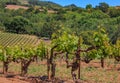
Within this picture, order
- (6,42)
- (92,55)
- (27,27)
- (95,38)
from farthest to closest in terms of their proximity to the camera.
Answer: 1. (27,27)
2. (6,42)
3. (92,55)
4. (95,38)

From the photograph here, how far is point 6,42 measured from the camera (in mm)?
66375

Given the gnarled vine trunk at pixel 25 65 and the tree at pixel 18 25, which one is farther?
the tree at pixel 18 25

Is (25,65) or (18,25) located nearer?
(25,65)

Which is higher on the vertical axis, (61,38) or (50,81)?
(61,38)

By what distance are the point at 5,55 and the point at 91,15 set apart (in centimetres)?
7258

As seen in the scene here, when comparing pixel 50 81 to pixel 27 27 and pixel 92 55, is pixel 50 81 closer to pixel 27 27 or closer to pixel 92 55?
pixel 92 55

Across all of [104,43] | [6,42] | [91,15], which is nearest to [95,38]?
[104,43]

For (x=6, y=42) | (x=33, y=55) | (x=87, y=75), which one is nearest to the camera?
(x=87, y=75)

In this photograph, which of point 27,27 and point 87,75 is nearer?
point 87,75

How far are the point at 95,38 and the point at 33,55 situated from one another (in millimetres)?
6509

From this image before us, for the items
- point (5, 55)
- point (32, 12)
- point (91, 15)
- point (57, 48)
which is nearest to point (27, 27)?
point (91, 15)

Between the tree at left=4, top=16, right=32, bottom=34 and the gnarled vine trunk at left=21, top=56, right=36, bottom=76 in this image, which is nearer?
the gnarled vine trunk at left=21, top=56, right=36, bottom=76

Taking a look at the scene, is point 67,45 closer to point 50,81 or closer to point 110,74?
point 50,81

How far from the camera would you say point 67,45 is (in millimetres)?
18750
